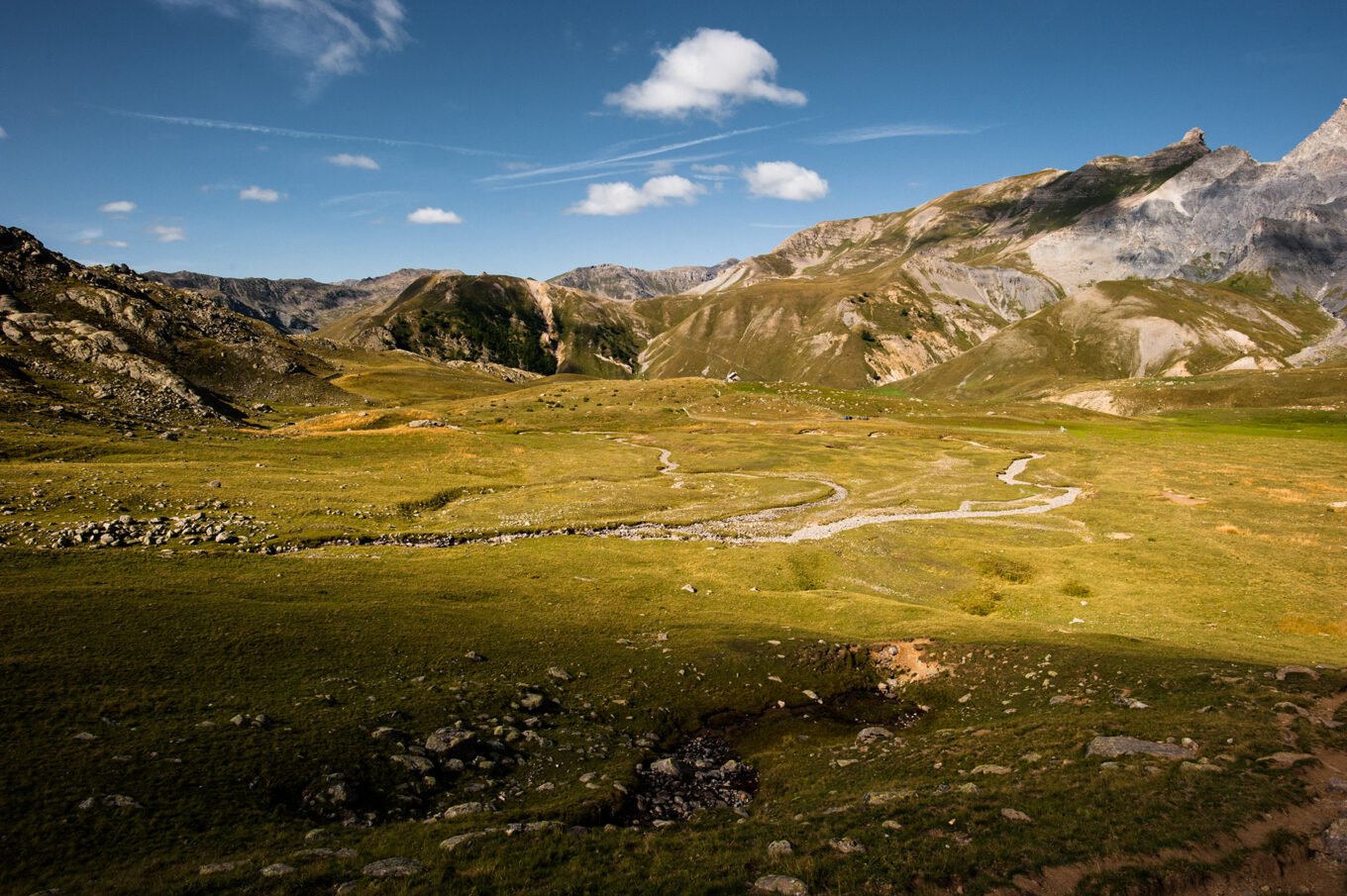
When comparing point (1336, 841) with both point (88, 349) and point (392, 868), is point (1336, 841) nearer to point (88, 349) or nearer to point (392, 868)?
point (392, 868)

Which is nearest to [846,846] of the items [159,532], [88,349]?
[159,532]

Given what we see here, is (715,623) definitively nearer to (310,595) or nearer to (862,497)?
(310,595)

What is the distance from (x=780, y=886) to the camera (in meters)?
13.3

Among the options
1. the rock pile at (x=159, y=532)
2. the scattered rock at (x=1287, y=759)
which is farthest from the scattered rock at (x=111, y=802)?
the rock pile at (x=159, y=532)

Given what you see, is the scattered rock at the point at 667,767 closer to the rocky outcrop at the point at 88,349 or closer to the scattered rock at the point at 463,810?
the scattered rock at the point at 463,810

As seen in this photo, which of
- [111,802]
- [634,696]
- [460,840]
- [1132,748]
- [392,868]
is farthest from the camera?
[634,696]

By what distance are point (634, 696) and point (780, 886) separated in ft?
47.0

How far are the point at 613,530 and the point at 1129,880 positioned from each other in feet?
179

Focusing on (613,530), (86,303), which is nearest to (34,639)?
(613,530)

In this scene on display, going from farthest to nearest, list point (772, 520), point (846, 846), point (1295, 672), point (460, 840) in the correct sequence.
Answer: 1. point (772, 520)
2. point (1295, 672)
3. point (460, 840)
4. point (846, 846)

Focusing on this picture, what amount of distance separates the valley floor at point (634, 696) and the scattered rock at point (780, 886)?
646mm

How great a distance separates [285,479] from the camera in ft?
223

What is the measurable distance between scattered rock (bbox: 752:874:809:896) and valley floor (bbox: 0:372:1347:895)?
0.65 meters

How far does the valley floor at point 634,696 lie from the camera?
14.2m
